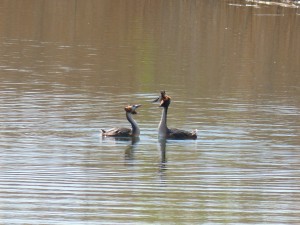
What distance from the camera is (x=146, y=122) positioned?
75.1 ft

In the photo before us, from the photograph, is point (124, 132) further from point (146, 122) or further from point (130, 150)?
point (146, 122)

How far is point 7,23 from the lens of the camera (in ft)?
148

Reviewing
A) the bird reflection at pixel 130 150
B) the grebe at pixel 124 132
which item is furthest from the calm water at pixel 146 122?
the grebe at pixel 124 132

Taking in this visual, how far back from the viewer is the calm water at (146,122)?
1395 centimetres

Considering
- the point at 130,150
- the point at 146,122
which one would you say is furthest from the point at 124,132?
the point at 146,122

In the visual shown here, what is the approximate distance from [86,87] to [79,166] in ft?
34.3

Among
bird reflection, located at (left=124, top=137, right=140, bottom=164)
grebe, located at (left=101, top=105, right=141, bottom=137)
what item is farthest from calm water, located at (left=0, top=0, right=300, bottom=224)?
grebe, located at (left=101, top=105, right=141, bottom=137)

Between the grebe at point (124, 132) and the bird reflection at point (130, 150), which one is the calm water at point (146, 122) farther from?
the grebe at point (124, 132)

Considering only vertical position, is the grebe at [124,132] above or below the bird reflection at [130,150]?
above

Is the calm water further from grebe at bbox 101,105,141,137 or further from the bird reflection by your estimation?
grebe at bbox 101,105,141,137

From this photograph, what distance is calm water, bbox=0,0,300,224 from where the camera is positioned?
1395 cm

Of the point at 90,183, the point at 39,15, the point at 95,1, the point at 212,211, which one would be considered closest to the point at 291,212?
the point at 212,211

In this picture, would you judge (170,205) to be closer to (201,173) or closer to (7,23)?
(201,173)

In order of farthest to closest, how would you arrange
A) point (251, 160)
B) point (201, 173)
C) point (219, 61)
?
point (219, 61) < point (251, 160) < point (201, 173)
